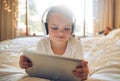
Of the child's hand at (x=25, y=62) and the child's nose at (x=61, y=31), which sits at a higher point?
the child's nose at (x=61, y=31)

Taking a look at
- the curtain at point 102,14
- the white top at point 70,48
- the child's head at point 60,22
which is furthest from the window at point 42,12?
the child's head at point 60,22

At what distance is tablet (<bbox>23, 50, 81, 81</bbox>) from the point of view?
2.62 feet

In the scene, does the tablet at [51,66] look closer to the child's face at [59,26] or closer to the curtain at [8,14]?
the child's face at [59,26]

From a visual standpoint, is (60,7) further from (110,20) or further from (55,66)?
(110,20)

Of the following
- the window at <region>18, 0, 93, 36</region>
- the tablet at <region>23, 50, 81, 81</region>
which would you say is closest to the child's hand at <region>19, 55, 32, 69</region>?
the tablet at <region>23, 50, 81, 81</region>

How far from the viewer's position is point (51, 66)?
2.74 feet

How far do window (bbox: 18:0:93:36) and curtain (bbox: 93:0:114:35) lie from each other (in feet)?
0.42

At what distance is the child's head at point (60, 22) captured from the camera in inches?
42.1

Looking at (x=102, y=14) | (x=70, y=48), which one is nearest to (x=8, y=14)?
(x=102, y=14)

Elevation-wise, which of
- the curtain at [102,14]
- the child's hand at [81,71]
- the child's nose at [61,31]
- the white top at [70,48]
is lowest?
the child's hand at [81,71]

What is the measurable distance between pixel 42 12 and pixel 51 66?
373cm

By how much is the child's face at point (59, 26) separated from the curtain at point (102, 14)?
128 inches

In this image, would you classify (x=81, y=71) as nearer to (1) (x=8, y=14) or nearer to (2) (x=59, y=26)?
(2) (x=59, y=26)

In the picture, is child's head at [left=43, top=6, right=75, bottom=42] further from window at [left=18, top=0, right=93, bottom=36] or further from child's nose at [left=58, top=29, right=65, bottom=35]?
window at [left=18, top=0, right=93, bottom=36]
